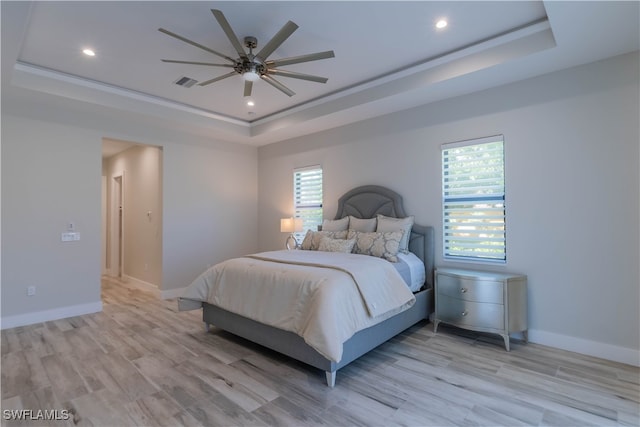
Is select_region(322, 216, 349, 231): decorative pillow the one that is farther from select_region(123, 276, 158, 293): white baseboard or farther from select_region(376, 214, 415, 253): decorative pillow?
select_region(123, 276, 158, 293): white baseboard

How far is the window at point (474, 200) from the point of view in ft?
11.8

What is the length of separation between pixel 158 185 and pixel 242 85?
2393 millimetres

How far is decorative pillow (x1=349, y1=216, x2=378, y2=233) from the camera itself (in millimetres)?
4332

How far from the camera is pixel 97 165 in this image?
14.8ft

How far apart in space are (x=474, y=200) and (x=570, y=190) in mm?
890

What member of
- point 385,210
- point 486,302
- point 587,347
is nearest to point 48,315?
point 385,210

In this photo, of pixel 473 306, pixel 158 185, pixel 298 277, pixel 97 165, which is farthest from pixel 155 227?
pixel 473 306

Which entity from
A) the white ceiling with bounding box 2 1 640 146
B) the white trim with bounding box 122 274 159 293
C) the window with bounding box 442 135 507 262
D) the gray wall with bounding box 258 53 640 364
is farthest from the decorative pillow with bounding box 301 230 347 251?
the white trim with bounding box 122 274 159 293

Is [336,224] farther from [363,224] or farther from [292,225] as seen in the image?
[292,225]

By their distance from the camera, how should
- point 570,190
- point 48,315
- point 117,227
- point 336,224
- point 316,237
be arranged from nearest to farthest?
point 570,190 → point 48,315 → point 316,237 → point 336,224 → point 117,227

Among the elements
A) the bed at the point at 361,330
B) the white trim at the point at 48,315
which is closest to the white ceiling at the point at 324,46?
the bed at the point at 361,330

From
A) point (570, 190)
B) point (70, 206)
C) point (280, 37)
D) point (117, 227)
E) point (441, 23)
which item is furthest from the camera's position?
point (117, 227)

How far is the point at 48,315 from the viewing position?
409 cm

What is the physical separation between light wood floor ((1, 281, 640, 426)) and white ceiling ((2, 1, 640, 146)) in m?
2.75
